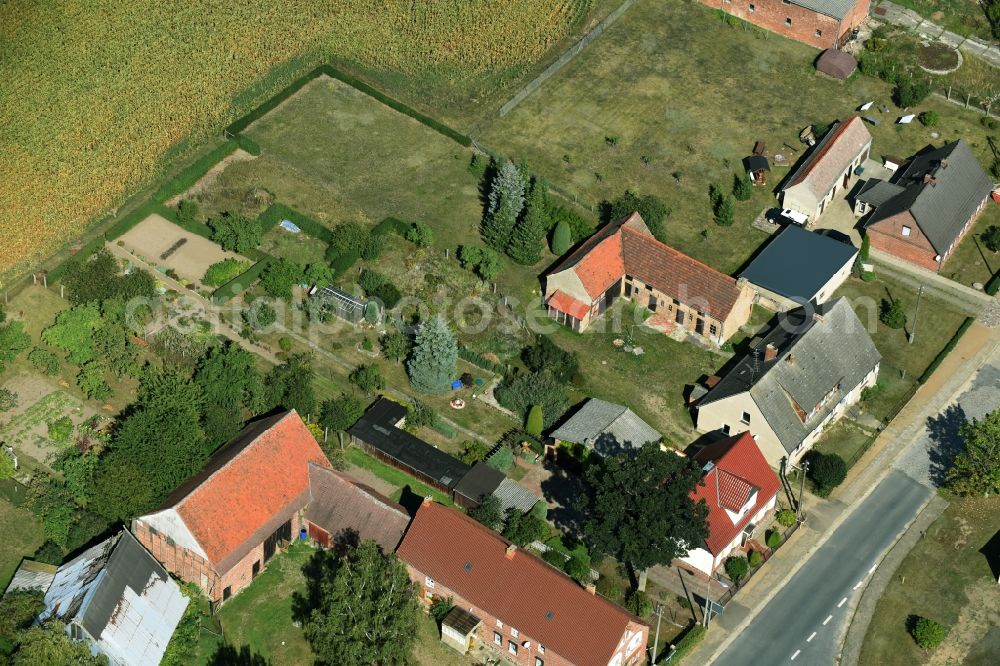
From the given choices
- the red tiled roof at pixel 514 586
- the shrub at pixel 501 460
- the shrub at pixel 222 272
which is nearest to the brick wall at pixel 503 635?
the red tiled roof at pixel 514 586

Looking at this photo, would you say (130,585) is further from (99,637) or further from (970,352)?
(970,352)

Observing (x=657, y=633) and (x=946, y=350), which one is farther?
(x=946, y=350)

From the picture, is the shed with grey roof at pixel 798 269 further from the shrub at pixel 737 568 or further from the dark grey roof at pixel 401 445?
the dark grey roof at pixel 401 445

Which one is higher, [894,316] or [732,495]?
[894,316]

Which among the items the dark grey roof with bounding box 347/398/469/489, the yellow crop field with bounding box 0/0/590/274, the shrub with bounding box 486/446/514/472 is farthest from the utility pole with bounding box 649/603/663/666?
the yellow crop field with bounding box 0/0/590/274

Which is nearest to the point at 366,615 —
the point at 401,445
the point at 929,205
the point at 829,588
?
the point at 401,445

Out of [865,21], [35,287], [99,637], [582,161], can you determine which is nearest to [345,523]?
[99,637]

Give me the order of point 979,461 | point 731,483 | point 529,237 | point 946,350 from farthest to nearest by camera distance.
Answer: point 529,237, point 946,350, point 979,461, point 731,483

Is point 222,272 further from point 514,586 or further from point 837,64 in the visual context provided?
point 837,64

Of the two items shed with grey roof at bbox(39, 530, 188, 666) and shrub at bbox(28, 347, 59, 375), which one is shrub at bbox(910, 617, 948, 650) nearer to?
shed with grey roof at bbox(39, 530, 188, 666)
